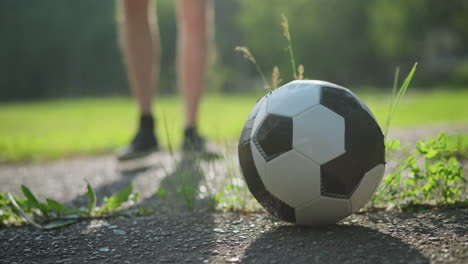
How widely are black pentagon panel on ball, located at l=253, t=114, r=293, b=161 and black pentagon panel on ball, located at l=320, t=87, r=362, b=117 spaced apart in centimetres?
19

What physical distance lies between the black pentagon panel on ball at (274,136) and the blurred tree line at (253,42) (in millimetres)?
25288

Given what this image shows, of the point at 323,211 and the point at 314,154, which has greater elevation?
the point at 314,154

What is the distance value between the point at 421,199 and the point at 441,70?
31554mm

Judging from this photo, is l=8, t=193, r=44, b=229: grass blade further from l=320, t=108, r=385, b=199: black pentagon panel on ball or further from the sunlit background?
the sunlit background

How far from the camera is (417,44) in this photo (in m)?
28.5

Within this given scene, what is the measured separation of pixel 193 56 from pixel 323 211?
2505 mm

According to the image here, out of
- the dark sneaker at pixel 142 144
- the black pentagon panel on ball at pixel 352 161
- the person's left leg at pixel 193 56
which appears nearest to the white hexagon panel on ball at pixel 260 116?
the black pentagon panel on ball at pixel 352 161

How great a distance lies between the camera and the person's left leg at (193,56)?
4207 mm

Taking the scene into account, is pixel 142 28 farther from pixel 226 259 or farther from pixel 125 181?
pixel 226 259

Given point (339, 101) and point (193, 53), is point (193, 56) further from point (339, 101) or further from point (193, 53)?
point (339, 101)

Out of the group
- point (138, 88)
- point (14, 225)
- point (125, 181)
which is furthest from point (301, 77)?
point (138, 88)

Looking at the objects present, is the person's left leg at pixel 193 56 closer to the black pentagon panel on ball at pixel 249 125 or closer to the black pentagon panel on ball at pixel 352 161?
the black pentagon panel on ball at pixel 249 125

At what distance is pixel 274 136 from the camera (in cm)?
205

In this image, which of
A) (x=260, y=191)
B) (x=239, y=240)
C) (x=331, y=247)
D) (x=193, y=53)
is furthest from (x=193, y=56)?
(x=331, y=247)
